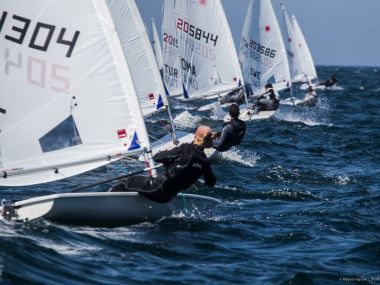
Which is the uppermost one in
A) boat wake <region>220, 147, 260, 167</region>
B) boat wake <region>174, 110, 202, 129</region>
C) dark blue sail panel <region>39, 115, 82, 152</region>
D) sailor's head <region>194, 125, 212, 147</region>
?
dark blue sail panel <region>39, 115, 82, 152</region>

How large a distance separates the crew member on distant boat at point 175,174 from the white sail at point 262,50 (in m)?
19.7

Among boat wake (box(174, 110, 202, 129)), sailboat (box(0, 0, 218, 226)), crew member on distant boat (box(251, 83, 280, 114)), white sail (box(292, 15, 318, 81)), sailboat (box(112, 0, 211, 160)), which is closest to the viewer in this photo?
sailboat (box(0, 0, 218, 226))

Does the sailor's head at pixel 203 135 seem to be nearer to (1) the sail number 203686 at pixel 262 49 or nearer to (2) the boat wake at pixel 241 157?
(2) the boat wake at pixel 241 157

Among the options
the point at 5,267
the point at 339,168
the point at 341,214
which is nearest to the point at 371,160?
the point at 339,168

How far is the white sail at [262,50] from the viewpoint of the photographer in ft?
94.8

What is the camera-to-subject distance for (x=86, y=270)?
7383 millimetres

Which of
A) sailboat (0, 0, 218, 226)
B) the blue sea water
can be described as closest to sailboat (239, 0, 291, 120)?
the blue sea water

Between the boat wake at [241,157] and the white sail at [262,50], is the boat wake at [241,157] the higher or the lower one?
the lower one

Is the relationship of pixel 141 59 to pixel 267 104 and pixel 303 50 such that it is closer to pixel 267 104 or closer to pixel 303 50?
pixel 267 104

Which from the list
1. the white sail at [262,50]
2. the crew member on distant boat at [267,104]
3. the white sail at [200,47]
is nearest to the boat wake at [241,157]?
the white sail at [200,47]

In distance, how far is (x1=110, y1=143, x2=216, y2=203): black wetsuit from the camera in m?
9.17

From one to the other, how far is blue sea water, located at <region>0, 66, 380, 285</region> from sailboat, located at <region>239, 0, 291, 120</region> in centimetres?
1267

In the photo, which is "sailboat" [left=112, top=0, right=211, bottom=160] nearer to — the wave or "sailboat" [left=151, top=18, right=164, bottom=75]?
the wave

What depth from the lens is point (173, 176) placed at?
9.18m
